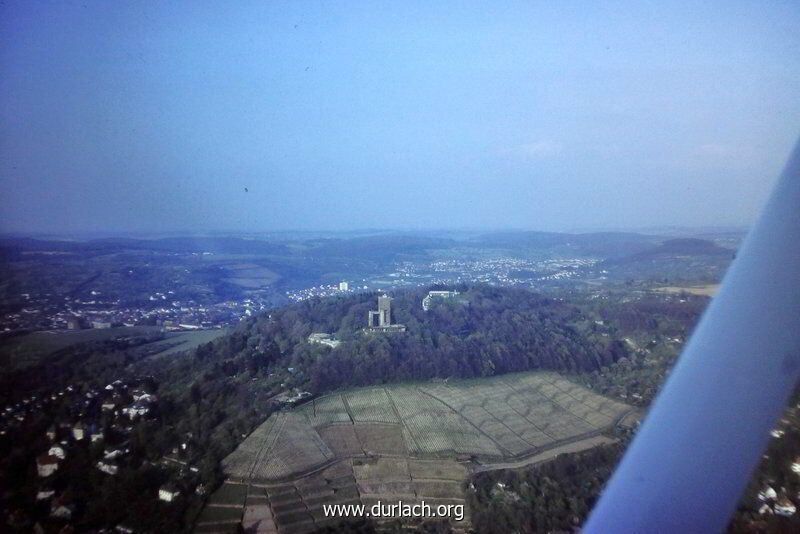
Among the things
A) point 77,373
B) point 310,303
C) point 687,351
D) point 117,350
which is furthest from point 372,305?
point 687,351

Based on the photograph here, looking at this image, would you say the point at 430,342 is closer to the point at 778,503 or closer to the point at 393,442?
the point at 393,442

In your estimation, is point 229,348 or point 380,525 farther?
point 229,348

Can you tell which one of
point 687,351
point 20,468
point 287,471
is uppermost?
point 687,351

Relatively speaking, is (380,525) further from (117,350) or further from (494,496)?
(117,350)

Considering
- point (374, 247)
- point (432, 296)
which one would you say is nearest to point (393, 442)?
point (432, 296)

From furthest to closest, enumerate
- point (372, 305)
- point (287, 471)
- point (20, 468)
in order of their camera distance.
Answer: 1. point (372, 305)
2. point (287, 471)
3. point (20, 468)

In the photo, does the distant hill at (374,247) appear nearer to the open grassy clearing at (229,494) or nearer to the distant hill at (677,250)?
the distant hill at (677,250)

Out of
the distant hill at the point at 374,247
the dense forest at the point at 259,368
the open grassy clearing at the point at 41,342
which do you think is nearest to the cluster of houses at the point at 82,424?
the dense forest at the point at 259,368

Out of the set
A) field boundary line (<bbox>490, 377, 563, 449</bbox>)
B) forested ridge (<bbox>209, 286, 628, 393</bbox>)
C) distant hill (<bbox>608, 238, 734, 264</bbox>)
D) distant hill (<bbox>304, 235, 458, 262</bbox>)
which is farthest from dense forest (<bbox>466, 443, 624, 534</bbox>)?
distant hill (<bbox>304, 235, 458, 262</bbox>)
